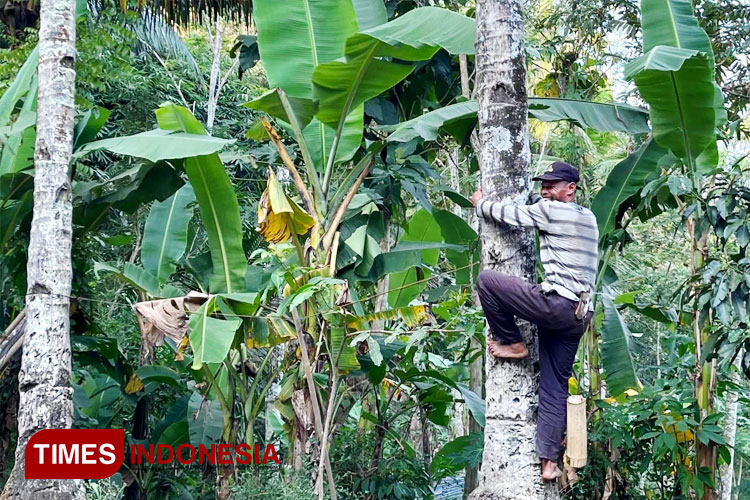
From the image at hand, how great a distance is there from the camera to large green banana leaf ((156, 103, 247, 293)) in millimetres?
5855

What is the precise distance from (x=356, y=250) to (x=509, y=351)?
1952mm

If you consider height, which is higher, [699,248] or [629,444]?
[699,248]

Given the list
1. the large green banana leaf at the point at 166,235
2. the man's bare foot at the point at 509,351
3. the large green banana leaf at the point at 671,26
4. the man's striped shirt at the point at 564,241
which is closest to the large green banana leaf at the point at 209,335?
the large green banana leaf at the point at 166,235

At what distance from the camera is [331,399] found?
5223mm

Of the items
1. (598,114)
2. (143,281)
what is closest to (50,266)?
(143,281)

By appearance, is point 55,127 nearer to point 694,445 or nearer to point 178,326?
point 178,326

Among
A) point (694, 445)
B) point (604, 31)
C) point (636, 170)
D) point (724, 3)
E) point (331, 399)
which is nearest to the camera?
point (331, 399)

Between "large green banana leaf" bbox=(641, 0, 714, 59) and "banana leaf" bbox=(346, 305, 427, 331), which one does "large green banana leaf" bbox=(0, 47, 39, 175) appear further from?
"large green banana leaf" bbox=(641, 0, 714, 59)

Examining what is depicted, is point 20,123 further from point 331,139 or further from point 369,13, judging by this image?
point 369,13

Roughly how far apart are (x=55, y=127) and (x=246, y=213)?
16.0 feet

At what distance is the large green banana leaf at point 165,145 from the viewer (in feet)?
17.4

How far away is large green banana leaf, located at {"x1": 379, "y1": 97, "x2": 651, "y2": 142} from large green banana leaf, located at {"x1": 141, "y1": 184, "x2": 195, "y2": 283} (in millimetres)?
2129

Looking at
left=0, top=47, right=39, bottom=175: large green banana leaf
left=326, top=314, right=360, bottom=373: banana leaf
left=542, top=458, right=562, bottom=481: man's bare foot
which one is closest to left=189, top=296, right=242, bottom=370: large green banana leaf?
left=326, top=314, right=360, bottom=373: banana leaf

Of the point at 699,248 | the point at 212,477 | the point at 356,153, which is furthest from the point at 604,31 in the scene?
the point at 212,477
